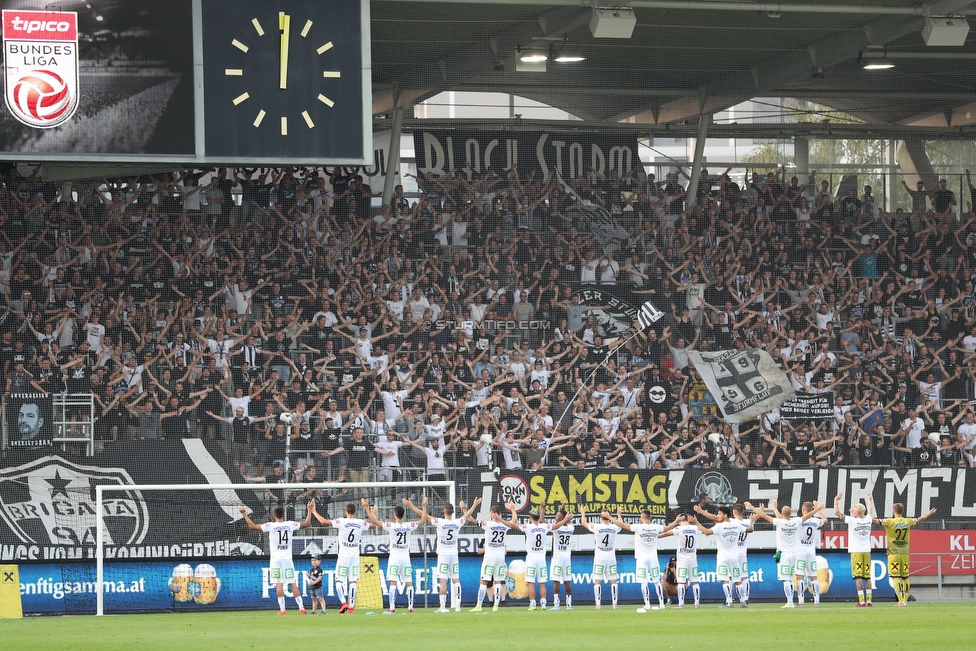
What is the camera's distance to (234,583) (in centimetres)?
2138

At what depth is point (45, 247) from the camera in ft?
81.9

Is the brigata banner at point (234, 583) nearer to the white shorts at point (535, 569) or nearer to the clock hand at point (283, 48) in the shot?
the white shorts at point (535, 569)

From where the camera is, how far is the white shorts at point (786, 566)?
69.6 ft

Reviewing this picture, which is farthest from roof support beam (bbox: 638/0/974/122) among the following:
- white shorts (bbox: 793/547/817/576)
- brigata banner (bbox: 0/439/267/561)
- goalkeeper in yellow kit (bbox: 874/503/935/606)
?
brigata banner (bbox: 0/439/267/561)

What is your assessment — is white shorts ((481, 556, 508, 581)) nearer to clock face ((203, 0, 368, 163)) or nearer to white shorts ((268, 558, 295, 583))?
white shorts ((268, 558, 295, 583))

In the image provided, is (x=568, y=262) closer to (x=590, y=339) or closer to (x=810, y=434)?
(x=590, y=339)

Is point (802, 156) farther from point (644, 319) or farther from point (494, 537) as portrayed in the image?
point (494, 537)

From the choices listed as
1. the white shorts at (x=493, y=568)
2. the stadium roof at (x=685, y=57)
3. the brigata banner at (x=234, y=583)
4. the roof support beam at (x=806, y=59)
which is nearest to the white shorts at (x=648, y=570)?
the brigata banner at (x=234, y=583)

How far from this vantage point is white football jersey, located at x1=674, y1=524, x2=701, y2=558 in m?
20.9

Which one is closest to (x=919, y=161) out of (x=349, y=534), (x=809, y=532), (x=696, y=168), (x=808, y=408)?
(x=696, y=168)

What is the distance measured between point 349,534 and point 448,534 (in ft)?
5.13

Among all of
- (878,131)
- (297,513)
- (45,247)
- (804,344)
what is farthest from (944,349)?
(45,247)

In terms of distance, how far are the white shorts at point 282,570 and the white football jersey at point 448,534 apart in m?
2.28

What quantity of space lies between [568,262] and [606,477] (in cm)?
590
